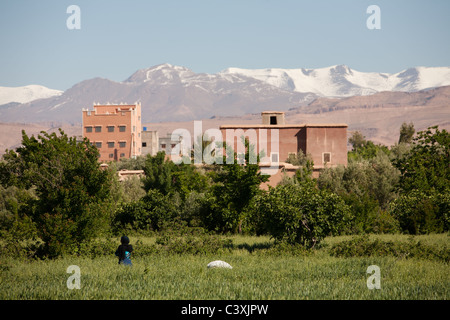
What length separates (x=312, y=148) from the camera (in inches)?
2618

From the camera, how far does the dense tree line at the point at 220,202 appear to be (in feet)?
65.6

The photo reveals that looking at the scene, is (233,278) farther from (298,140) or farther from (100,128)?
(100,128)

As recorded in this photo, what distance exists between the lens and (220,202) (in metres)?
28.9

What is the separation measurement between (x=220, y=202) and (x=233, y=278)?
14.6 meters

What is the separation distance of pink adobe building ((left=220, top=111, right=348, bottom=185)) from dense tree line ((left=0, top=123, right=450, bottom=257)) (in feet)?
55.5

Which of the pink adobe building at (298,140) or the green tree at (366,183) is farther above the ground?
the pink adobe building at (298,140)

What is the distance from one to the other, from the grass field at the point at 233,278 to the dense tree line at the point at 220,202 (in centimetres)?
142

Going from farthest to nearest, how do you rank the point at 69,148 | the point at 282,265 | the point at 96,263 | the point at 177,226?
the point at 69,148 → the point at 177,226 → the point at 96,263 → the point at 282,265

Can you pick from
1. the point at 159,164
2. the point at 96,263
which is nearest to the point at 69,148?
the point at 159,164

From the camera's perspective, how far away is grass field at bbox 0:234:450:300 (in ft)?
39.3

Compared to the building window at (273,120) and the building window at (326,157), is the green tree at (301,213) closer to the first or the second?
the building window at (326,157)

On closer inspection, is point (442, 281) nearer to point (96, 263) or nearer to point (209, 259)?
point (209, 259)

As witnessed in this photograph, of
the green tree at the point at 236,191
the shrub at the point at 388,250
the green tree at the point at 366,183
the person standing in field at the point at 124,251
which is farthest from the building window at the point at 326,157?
the person standing in field at the point at 124,251

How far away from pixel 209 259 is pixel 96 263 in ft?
12.1
